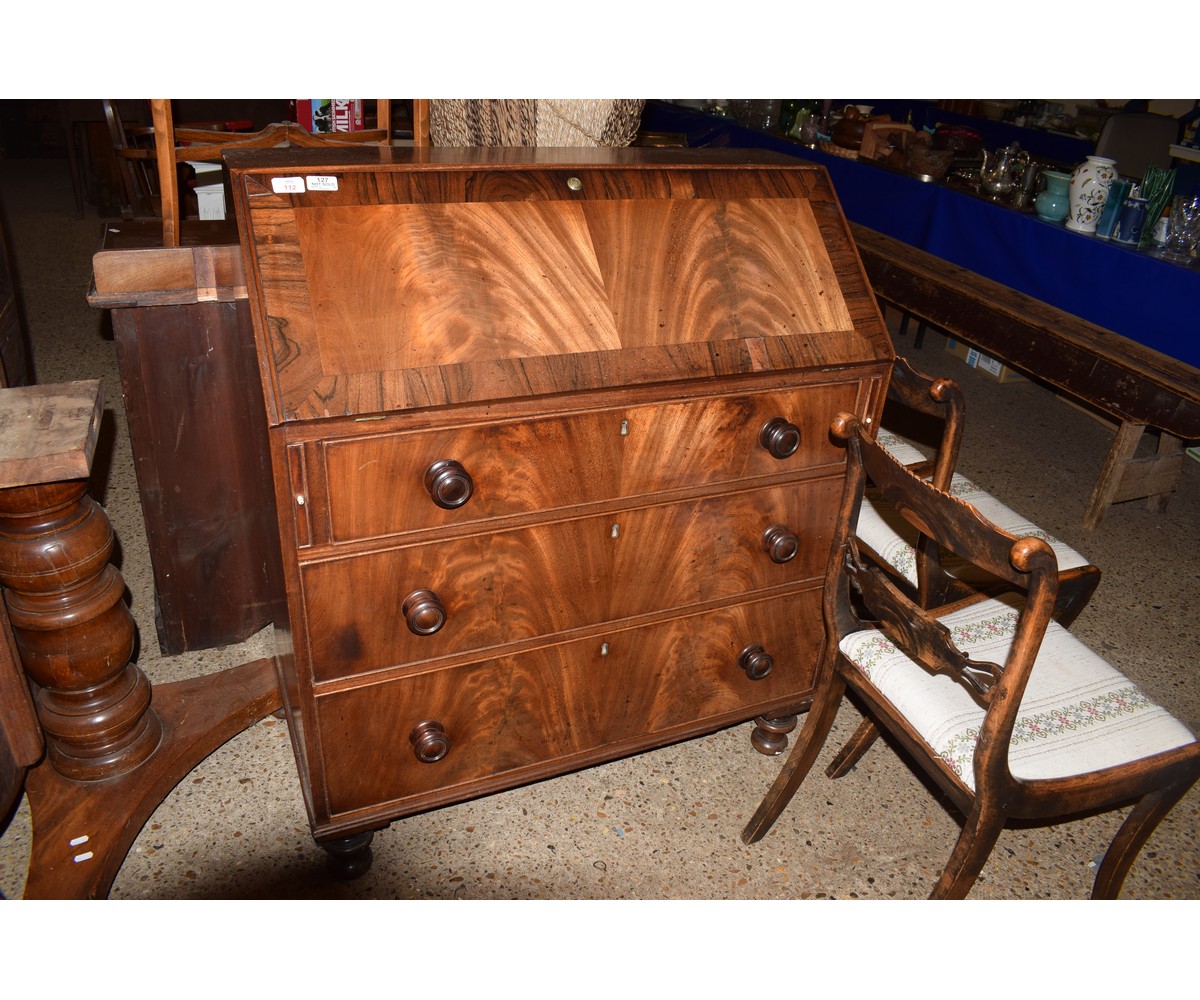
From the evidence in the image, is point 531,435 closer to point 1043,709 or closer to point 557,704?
point 557,704

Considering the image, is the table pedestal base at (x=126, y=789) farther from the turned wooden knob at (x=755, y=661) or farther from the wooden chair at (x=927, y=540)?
the wooden chair at (x=927, y=540)

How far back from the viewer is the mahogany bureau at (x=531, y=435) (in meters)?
1.44

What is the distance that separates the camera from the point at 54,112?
Result: 7.86 m

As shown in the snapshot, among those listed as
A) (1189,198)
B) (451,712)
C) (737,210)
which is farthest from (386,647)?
(1189,198)

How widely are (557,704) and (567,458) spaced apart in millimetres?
585

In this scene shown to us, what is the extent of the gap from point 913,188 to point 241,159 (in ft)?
12.7

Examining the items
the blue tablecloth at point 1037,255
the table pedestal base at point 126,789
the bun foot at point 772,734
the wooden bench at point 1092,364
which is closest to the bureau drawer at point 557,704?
the bun foot at point 772,734

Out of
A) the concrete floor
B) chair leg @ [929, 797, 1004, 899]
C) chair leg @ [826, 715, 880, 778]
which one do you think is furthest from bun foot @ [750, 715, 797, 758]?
chair leg @ [929, 797, 1004, 899]

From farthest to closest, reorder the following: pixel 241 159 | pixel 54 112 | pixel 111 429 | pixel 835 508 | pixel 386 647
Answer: pixel 54 112 < pixel 111 429 < pixel 835 508 < pixel 386 647 < pixel 241 159

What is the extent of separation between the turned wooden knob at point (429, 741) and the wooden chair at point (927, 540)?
111cm

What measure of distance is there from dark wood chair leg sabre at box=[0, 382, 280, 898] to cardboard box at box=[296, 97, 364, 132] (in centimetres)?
113

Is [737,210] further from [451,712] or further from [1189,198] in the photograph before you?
[1189,198]

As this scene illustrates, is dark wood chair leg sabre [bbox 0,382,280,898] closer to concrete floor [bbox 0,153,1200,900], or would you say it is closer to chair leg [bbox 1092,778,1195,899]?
concrete floor [bbox 0,153,1200,900]

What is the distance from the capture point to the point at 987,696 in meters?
1.47
